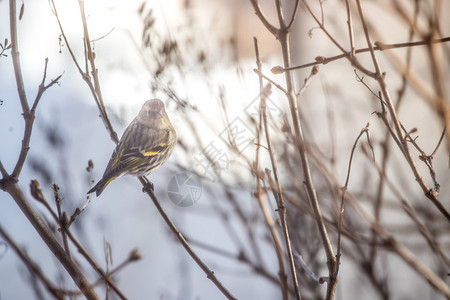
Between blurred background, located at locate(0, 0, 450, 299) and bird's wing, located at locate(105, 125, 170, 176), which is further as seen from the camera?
bird's wing, located at locate(105, 125, 170, 176)

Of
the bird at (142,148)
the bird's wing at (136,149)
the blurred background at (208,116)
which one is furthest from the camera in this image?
the bird's wing at (136,149)

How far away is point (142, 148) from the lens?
1.97 metres

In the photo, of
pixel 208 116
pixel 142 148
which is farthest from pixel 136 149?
pixel 208 116

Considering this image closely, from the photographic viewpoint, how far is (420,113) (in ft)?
9.97

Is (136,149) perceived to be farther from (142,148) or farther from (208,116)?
(208,116)

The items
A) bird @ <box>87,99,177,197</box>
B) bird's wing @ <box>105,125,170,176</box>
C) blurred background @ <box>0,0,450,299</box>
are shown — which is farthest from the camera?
bird's wing @ <box>105,125,170,176</box>

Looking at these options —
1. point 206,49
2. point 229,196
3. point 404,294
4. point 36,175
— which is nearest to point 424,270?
point 229,196

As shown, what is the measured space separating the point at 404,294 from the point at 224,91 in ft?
9.07

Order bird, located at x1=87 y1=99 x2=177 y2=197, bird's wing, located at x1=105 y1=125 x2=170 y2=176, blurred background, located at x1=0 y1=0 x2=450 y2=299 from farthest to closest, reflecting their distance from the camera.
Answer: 1. bird's wing, located at x1=105 y1=125 x2=170 y2=176
2. bird, located at x1=87 y1=99 x2=177 y2=197
3. blurred background, located at x1=0 y1=0 x2=450 y2=299

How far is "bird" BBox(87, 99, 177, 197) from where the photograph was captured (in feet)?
4.96

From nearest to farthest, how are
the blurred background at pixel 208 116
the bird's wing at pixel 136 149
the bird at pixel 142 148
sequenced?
the blurred background at pixel 208 116 → the bird at pixel 142 148 → the bird's wing at pixel 136 149

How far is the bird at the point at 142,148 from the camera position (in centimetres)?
151

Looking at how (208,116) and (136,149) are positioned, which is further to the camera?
(136,149)

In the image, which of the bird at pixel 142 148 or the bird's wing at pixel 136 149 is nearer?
the bird at pixel 142 148
